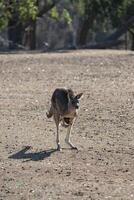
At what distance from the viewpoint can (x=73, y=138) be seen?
40.7 ft

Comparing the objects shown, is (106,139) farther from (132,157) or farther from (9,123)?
(9,123)

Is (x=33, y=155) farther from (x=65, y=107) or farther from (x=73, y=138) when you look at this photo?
(x=73, y=138)

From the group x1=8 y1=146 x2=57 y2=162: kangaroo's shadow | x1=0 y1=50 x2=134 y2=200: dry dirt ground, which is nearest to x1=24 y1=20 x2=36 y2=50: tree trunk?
x1=0 y1=50 x2=134 y2=200: dry dirt ground

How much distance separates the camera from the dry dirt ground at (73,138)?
934 cm

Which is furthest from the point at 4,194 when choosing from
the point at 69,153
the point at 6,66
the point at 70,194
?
the point at 6,66

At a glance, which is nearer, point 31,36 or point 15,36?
point 15,36

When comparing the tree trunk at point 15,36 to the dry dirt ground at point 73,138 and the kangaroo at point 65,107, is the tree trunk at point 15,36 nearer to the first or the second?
the dry dirt ground at point 73,138

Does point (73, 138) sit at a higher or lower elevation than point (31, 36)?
higher

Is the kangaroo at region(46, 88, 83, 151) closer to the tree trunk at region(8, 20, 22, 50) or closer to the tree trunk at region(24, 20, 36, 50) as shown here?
the tree trunk at region(8, 20, 22, 50)

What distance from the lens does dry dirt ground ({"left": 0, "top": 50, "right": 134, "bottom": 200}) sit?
30.7 feet

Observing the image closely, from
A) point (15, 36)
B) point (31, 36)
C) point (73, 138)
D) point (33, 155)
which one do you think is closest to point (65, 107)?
point (33, 155)

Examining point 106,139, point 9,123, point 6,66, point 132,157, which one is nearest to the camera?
point 132,157

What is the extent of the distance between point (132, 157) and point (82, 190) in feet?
6.44

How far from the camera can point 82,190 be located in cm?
916
